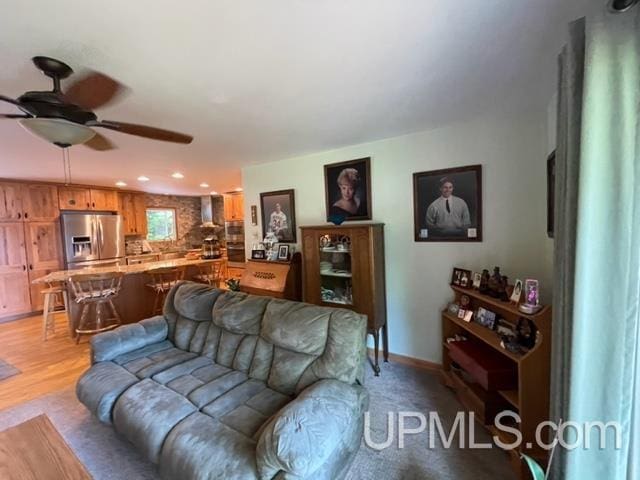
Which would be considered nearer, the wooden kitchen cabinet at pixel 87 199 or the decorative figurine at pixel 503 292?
the decorative figurine at pixel 503 292

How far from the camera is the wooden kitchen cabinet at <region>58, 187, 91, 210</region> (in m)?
5.27

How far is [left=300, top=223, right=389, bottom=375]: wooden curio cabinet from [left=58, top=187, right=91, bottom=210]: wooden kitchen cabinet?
5.05m

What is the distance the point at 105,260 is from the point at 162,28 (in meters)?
5.81

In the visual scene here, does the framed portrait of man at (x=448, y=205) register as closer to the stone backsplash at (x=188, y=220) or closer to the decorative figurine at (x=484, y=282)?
the decorative figurine at (x=484, y=282)

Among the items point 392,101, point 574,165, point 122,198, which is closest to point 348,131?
point 392,101

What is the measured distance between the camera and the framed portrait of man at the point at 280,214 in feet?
12.4

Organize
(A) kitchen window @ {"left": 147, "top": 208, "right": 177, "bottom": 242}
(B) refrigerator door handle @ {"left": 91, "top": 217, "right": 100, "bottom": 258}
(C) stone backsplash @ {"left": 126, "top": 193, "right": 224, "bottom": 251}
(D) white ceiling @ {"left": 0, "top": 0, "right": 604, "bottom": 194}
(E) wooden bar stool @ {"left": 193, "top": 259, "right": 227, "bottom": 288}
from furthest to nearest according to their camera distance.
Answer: (C) stone backsplash @ {"left": 126, "top": 193, "right": 224, "bottom": 251}
(A) kitchen window @ {"left": 147, "top": 208, "right": 177, "bottom": 242}
(B) refrigerator door handle @ {"left": 91, "top": 217, "right": 100, "bottom": 258}
(E) wooden bar stool @ {"left": 193, "top": 259, "right": 227, "bottom": 288}
(D) white ceiling @ {"left": 0, "top": 0, "right": 604, "bottom": 194}

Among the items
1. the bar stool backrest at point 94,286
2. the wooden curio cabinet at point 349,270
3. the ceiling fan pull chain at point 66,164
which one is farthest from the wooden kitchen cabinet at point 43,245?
the wooden curio cabinet at point 349,270

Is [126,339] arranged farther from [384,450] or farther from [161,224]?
[161,224]

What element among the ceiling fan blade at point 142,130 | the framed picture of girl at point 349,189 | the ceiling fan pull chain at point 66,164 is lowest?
the framed picture of girl at point 349,189

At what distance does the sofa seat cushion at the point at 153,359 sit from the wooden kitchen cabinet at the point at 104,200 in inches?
184

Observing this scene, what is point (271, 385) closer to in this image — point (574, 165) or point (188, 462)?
point (188, 462)

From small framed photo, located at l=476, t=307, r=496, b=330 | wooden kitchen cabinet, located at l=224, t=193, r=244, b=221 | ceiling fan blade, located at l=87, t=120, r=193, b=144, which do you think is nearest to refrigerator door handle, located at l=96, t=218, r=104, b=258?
wooden kitchen cabinet, located at l=224, t=193, r=244, b=221

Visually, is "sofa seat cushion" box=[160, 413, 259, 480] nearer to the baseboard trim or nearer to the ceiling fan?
the ceiling fan
